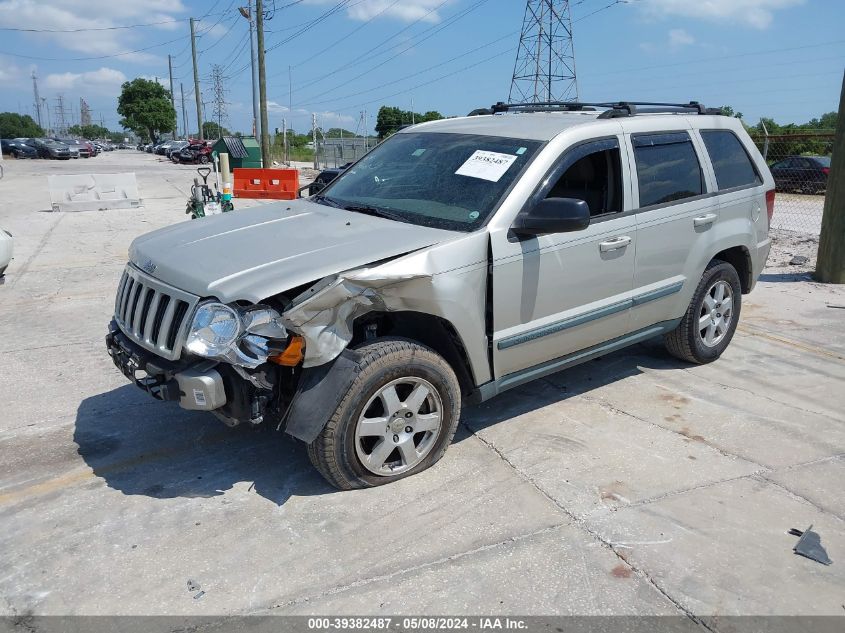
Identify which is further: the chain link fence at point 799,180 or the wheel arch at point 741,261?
the chain link fence at point 799,180

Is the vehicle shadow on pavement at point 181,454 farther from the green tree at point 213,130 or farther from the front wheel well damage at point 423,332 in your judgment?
the green tree at point 213,130

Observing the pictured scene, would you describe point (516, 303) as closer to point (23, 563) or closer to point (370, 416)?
point (370, 416)

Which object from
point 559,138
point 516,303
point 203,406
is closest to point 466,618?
point 203,406

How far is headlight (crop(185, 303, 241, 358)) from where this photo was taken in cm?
327

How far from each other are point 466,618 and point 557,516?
0.89 metres

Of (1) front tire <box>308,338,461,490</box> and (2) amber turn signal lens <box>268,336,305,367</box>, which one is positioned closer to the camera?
(2) amber turn signal lens <box>268,336,305,367</box>

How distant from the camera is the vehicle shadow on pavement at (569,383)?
4.75m

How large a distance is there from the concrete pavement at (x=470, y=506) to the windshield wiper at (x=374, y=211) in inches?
55.0

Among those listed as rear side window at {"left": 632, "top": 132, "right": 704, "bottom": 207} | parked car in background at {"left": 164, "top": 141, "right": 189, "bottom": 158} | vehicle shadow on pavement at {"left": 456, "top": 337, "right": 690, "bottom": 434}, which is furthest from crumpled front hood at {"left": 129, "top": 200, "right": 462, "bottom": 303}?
parked car in background at {"left": 164, "top": 141, "right": 189, "bottom": 158}

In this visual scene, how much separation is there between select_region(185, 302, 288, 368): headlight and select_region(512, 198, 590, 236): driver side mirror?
144cm

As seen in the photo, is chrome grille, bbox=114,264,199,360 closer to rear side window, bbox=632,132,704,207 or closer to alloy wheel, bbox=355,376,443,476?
alloy wheel, bbox=355,376,443,476

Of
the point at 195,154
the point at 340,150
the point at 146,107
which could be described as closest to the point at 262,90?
the point at 340,150

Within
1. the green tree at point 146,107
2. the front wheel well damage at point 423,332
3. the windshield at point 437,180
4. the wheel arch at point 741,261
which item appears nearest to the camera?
the front wheel well damage at point 423,332

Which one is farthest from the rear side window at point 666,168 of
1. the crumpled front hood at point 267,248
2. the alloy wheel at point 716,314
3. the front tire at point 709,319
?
the crumpled front hood at point 267,248
